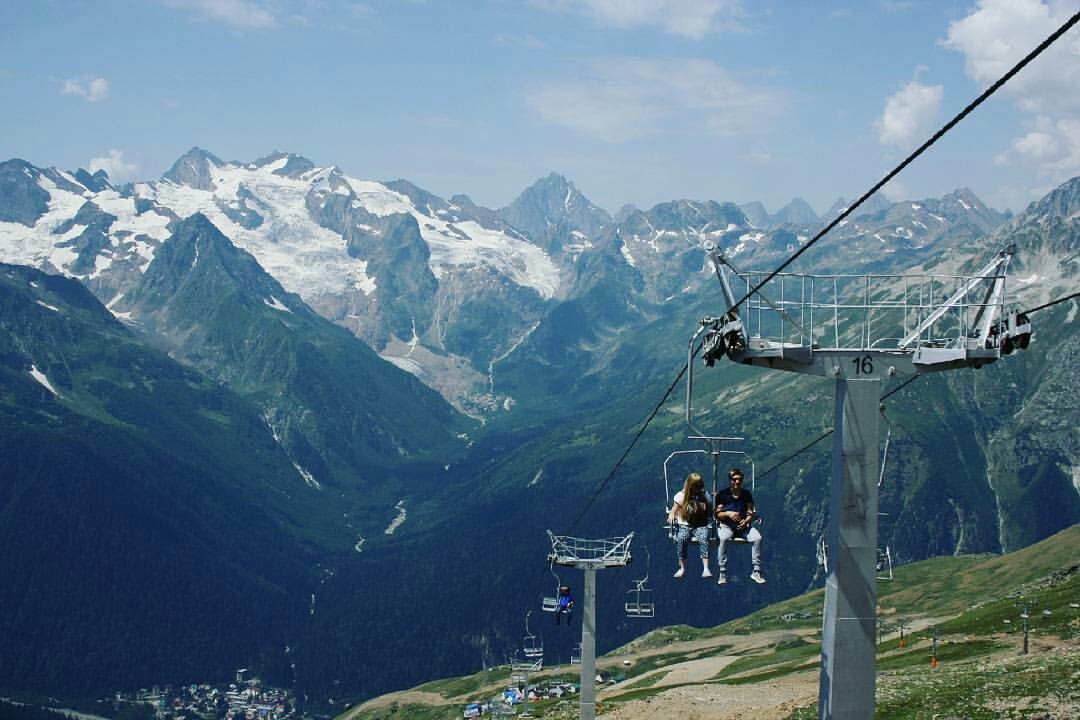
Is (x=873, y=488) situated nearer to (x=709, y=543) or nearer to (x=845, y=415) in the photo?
(x=845, y=415)

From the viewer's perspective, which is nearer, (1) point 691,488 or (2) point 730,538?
(2) point 730,538

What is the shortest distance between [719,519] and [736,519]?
0.53m

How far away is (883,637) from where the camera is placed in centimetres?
17025


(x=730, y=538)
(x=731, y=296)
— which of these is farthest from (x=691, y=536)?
(x=731, y=296)

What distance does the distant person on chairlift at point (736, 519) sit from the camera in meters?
30.1

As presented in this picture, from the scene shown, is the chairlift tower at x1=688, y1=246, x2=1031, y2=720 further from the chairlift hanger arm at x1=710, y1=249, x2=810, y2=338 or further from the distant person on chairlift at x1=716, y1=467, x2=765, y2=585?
the distant person on chairlift at x1=716, y1=467, x2=765, y2=585

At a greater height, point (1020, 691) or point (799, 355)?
point (799, 355)

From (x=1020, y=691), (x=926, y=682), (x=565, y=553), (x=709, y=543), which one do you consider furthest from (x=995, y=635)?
(x=709, y=543)

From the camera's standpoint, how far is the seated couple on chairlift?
30.1m

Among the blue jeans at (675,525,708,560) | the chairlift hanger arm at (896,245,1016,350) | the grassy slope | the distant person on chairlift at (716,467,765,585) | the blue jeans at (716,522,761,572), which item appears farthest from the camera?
the grassy slope

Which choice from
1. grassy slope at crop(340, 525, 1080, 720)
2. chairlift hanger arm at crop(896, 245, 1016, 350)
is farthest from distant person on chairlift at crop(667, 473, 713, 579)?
grassy slope at crop(340, 525, 1080, 720)

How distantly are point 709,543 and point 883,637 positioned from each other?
152 metres

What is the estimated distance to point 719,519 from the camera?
30.5 meters

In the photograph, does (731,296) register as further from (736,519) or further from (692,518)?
(692,518)
